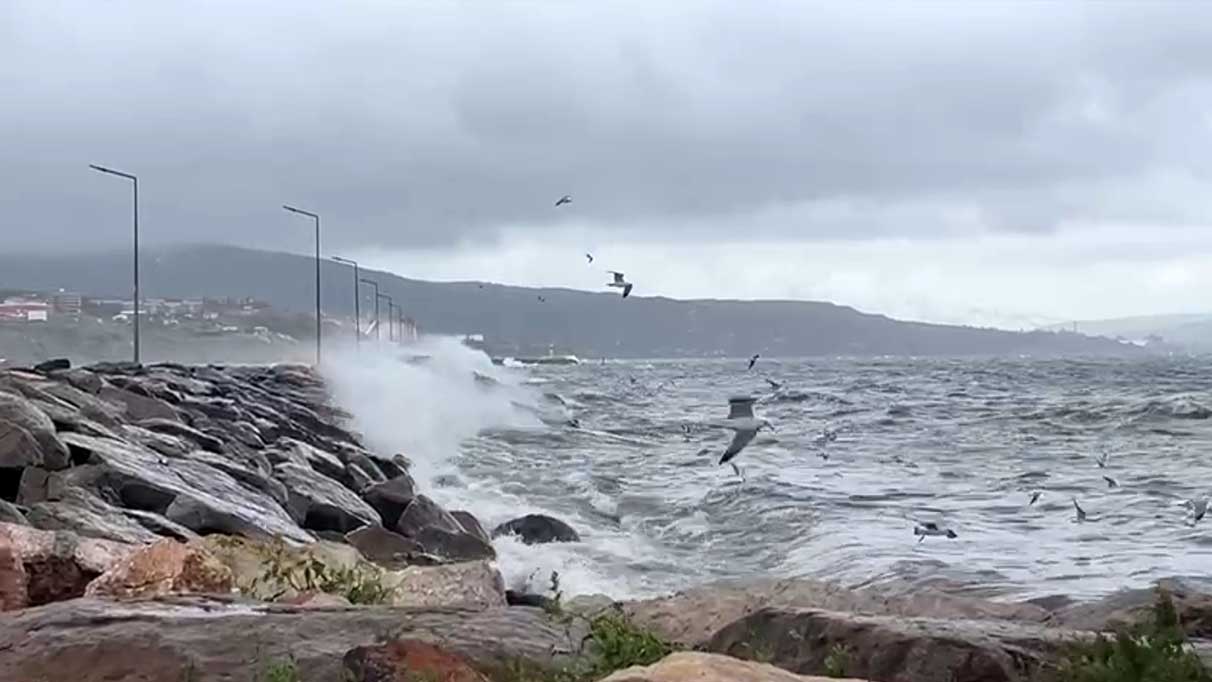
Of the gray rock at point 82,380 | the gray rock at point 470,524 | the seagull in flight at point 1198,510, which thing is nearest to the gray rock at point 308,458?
the gray rock at point 470,524

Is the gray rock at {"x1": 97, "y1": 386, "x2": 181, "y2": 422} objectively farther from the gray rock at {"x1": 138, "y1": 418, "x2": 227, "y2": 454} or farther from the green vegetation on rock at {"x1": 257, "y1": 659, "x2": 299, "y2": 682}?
the green vegetation on rock at {"x1": 257, "y1": 659, "x2": 299, "y2": 682}

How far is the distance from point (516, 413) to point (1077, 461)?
23.5m

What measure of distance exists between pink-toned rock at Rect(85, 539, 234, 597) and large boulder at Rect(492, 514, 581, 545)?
9733 millimetres

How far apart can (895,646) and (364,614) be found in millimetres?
2225

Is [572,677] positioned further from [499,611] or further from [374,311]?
[374,311]

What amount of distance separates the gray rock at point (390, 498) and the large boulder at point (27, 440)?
4042mm

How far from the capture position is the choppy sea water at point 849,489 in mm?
14883

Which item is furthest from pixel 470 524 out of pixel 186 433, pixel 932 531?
pixel 932 531

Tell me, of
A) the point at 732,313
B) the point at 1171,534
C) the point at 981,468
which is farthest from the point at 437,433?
the point at 732,313

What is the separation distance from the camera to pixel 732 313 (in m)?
89.9

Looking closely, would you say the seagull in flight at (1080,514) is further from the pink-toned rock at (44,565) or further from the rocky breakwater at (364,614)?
the pink-toned rock at (44,565)

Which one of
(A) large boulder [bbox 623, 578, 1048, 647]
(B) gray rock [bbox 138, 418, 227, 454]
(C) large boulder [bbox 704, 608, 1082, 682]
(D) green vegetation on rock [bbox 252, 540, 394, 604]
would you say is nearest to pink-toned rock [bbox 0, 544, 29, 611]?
(D) green vegetation on rock [bbox 252, 540, 394, 604]

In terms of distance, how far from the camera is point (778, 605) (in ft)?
27.5

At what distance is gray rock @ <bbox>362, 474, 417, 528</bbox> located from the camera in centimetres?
1702
